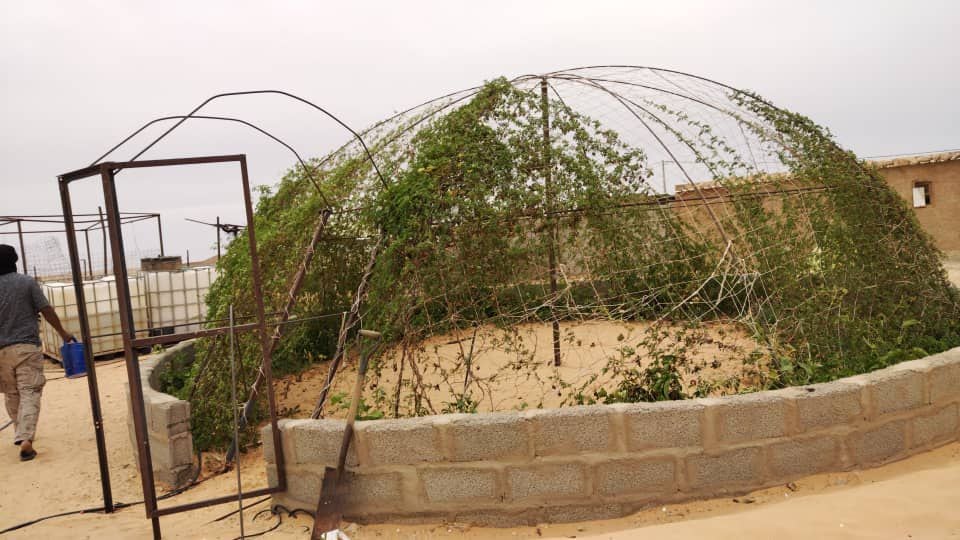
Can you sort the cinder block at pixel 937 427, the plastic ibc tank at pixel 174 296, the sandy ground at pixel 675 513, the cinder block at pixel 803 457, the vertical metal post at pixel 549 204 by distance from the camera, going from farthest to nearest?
the plastic ibc tank at pixel 174 296 → the vertical metal post at pixel 549 204 → the cinder block at pixel 937 427 → the cinder block at pixel 803 457 → the sandy ground at pixel 675 513

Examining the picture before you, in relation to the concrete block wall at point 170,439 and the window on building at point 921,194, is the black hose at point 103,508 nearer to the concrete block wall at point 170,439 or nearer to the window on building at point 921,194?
the concrete block wall at point 170,439

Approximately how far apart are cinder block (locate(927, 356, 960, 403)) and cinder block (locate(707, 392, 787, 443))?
3.73ft

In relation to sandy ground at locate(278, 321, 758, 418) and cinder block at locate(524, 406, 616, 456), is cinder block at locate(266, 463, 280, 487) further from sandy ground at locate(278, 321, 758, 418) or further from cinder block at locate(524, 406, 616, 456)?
cinder block at locate(524, 406, 616, 456)

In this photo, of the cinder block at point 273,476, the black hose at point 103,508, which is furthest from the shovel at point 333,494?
the black hose at point 103,508

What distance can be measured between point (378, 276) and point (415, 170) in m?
0.82

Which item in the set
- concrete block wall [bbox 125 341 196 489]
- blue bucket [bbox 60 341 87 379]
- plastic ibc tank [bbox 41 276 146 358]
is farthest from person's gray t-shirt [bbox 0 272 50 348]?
plastic ibc tank [bbox 41 276 146 358]

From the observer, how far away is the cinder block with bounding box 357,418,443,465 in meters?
3.71

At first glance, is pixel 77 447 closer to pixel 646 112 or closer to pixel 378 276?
pixel 378 276

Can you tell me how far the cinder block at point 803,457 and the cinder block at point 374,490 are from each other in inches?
81.9

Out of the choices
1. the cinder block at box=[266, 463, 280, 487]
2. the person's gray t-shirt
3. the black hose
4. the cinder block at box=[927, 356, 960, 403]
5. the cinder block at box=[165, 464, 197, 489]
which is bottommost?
the black hose

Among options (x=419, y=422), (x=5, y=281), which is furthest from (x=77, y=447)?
(x=419, y=422)

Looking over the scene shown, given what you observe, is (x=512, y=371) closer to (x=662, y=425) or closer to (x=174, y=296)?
(x=662, y=425)

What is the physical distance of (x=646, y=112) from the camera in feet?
18.7

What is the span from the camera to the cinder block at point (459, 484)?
12.1 feet
